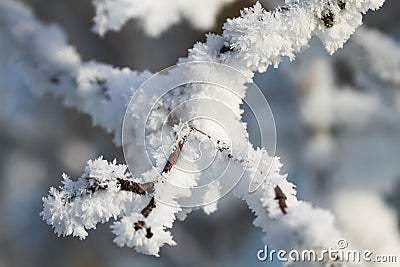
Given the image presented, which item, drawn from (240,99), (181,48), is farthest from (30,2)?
(240,99)

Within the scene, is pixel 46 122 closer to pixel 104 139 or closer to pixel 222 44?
pixel 104 139

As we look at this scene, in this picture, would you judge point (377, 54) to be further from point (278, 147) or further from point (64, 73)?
point (64, 73)

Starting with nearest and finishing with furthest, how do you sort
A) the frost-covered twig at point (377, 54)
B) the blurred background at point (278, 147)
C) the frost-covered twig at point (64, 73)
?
the frost-covered twig at point (64, 73)
the frost-covered twig at point (377, 54)
the blurred background at point (278, 147)

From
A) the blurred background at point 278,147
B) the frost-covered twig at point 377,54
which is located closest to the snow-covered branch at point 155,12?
the blurred background at point 278,147

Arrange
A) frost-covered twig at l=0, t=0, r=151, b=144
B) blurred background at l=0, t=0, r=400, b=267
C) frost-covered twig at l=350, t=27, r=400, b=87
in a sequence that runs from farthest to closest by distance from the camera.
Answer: blurred background at l=0, t=0, r=400, b=267, frost-covered twig at l=350, t=27, r=400, b=87, frost-covered twig at l=0, t=0, r=151, b=144

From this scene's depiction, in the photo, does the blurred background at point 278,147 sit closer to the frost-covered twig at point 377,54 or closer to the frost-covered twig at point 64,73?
the frost-covered twig at point 377,54

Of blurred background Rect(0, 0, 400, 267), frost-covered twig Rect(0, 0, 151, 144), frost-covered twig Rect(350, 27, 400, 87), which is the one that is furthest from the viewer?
blurred background Rect(0, 0, 400, 267)

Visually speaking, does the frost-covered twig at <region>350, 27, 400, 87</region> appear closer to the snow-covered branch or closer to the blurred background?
the blurred background

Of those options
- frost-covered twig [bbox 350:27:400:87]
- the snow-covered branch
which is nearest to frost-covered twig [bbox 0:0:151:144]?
the snow-covered branch
